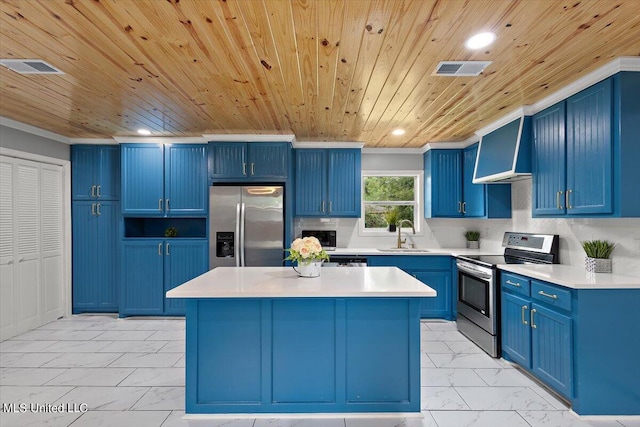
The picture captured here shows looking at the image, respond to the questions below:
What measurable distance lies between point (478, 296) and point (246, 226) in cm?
279

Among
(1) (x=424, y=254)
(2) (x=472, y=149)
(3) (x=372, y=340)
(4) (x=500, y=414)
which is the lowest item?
(4) (x=500, y=414)

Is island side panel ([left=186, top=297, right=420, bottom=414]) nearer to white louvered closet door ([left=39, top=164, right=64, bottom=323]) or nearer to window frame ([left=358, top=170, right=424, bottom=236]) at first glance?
window frame ([left=358, top=170, right=424, bottom=236])

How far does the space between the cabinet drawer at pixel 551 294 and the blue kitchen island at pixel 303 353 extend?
3.53 ft

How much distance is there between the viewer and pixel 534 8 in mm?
1777

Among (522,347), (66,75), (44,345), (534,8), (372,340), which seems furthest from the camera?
(44,345)

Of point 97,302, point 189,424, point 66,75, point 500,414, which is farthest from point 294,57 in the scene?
point 97,302

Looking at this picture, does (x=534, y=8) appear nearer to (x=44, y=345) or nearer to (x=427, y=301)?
(x=427, y=301)

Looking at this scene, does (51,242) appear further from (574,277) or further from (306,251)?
(574,277)

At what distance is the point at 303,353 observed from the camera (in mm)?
2445

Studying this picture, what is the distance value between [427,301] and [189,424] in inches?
130

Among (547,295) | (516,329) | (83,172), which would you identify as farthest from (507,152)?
(83,172)

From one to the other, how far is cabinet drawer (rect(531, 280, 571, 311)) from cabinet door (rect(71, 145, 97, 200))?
5376 millimetres

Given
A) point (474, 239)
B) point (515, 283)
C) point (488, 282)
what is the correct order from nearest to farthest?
point (515, 283), point (488, 282), point (474, 239)

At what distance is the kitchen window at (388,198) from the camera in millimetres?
5391
